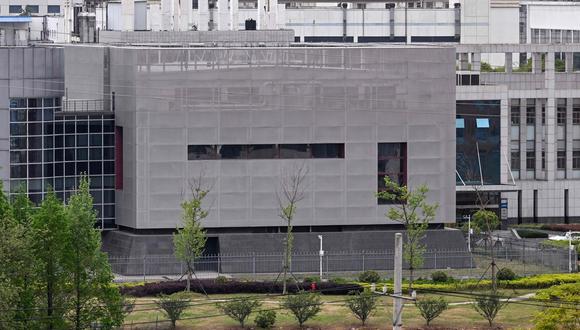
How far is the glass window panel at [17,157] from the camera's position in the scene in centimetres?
8456

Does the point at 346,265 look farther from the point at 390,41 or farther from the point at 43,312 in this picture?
the point at 390,41

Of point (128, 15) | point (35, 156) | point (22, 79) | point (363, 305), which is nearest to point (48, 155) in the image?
point (35, 156)

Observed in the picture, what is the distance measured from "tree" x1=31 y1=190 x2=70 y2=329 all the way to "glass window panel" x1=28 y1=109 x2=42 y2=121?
73.5 feet

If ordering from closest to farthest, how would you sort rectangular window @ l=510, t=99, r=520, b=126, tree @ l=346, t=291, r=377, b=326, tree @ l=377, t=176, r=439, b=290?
tree @ l=346, t=291, r=377, b=326, tree @ l=377, t=176, r=439, b=290, rectangular window @ l=510, t=99, r=520, b=126

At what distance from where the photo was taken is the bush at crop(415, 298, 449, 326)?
68562 mm

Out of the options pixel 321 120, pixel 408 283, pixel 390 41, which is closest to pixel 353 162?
pixel 321 120

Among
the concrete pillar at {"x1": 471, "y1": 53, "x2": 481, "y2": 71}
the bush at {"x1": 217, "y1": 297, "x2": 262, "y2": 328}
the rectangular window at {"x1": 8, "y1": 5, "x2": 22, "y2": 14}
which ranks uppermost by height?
the rectangular window at {"x1": 8, "y1": 5, "x2": 22, "y2": 14}

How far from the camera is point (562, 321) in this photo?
61.7 metres

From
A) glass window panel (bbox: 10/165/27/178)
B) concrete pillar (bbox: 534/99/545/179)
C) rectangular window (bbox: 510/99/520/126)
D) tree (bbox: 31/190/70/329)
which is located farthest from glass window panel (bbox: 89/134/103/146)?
concrete pillar (bbox: 534/99/545/179)

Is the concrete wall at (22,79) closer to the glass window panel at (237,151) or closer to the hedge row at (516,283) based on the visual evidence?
the glass window panel at (237,151)

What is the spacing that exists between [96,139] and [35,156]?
9.44 ft

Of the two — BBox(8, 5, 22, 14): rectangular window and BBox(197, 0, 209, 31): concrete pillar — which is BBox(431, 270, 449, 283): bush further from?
BBox(8, 5, 22, 14): rectangular window

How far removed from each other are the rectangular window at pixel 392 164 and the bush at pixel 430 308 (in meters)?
16.0

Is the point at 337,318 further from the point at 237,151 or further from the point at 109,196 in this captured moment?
the point at 109,196
